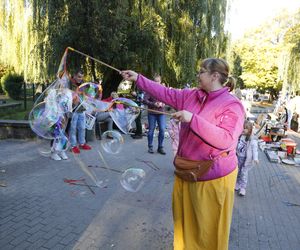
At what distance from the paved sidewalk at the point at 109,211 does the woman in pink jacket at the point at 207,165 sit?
1.05m

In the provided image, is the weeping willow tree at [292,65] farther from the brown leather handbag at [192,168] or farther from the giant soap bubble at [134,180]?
the brown leather handbag at [192,168]

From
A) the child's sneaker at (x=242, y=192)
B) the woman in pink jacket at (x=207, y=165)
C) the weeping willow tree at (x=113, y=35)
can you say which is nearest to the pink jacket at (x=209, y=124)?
the woman in pink jacket at (x=207, y=165)

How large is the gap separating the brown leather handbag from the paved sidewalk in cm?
140

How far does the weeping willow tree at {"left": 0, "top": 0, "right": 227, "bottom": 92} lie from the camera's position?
911cm

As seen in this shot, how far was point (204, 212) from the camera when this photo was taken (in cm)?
258

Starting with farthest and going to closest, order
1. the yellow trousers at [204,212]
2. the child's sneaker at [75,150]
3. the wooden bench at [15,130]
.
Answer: the wooden bench at [15,130] < the child's sneaker at [75,150] < the yellow trousers at [204,212]

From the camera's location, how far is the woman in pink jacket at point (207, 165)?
2393 millimetres

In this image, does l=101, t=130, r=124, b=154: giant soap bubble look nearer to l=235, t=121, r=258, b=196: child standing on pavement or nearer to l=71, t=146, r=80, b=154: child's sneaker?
l=71, t=146, r=80, b=154: child's sneaker

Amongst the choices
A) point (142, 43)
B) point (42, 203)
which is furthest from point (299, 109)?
point (42, 203)

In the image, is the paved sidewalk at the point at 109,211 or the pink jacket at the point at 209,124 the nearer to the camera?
the pink jacket at the point at 209,124

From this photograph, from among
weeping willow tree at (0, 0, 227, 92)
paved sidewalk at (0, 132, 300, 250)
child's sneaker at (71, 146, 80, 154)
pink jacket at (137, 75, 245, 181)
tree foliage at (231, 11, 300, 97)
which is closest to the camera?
pink jacket at (137, 75, 245, 181)

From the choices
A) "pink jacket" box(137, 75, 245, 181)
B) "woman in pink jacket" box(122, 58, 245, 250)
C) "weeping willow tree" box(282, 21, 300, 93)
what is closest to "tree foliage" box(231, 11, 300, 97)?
"weeping willow tree" box(282, 21, 300, 93)

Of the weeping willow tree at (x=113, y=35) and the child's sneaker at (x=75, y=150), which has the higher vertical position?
the weeping willow tree at (x=113, y=35)

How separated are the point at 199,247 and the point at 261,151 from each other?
777cm
